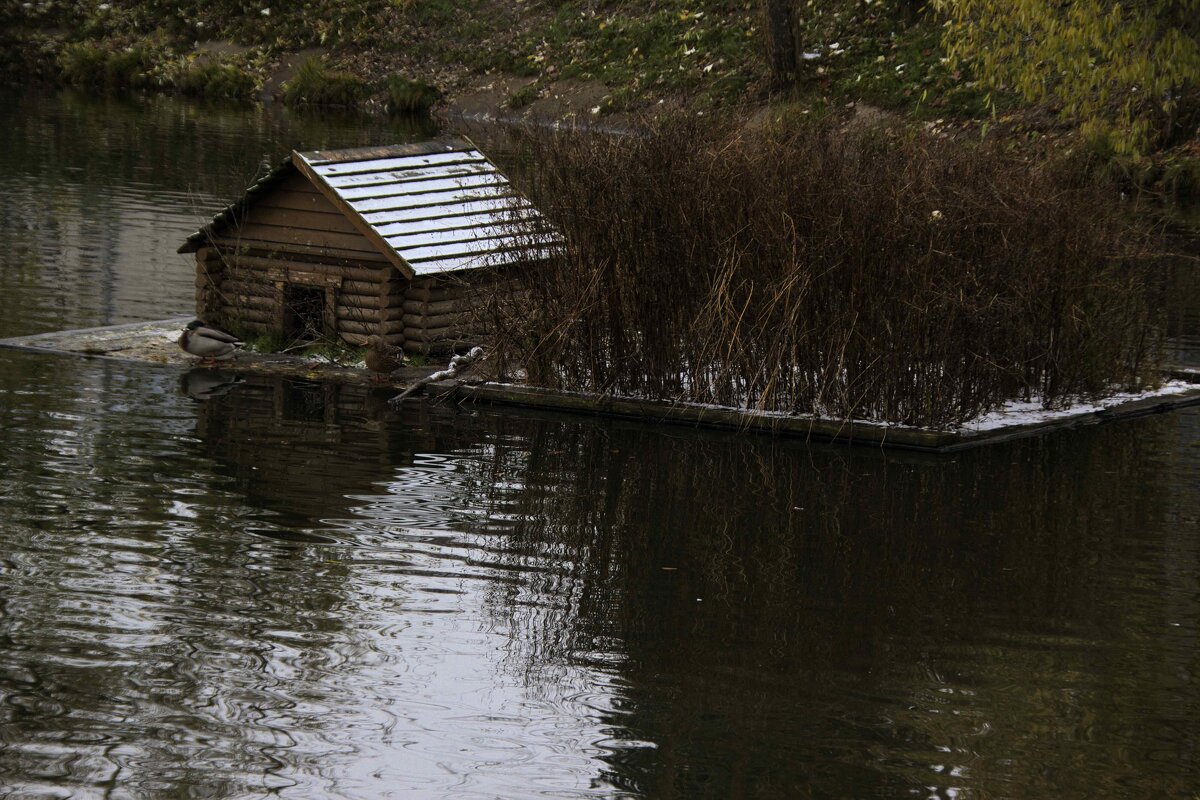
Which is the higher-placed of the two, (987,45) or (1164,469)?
(987,45)

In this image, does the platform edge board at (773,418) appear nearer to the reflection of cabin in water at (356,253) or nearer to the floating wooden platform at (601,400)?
the floating wooden platform at (601,400)

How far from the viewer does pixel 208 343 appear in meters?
15.8

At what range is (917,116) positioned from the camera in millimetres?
36219

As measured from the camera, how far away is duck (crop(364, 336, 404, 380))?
15.7 metres

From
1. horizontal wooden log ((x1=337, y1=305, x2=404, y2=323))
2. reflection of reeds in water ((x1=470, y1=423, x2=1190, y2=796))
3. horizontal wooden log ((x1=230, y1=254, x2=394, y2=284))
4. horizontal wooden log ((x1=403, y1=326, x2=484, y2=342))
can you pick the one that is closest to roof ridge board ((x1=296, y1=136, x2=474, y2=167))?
horizontal wooden log ((x1=230, y1=254, x2=394, y2=284))

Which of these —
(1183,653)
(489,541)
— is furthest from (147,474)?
(1183,653)

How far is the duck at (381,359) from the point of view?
15.7 m

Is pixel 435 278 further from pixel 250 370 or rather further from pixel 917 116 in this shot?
pixel 917 116

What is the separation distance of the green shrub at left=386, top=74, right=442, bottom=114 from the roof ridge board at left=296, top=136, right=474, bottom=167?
30.4 m

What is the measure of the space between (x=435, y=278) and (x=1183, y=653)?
27.3 feet

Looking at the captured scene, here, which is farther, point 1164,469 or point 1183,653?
point 1164,469

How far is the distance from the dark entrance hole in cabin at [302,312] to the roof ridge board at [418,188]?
100 centimetres

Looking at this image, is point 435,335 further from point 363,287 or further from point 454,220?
point 454,220

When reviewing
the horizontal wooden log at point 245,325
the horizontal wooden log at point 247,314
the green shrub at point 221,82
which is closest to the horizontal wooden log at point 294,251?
the horizontal wooden log at point 247,314
